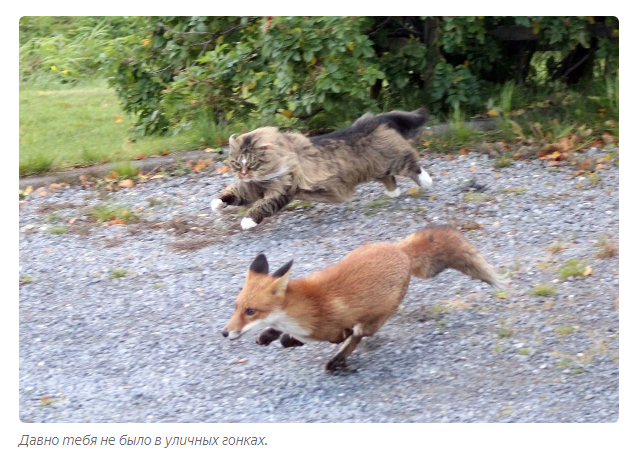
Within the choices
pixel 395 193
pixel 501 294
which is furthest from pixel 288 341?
pixel 395 193

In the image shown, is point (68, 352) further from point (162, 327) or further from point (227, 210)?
point (227, 210)

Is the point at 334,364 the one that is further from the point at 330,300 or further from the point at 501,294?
the point at 501,294

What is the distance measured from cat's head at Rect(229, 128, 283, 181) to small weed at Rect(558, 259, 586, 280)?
2.54m

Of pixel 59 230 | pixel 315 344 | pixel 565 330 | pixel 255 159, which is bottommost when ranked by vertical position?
pixel 315 344

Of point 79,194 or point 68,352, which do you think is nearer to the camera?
point 68,352

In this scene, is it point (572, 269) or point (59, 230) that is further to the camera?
point (59, 230)

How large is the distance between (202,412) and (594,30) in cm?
637

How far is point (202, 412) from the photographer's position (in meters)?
4.29

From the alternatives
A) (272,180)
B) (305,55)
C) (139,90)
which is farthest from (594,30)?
(139,90)

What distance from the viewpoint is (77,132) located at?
9102 mm

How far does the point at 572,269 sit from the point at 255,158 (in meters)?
2.82

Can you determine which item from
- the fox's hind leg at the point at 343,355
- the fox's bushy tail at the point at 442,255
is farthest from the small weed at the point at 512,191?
the fox's hind leg at the point at 343,355

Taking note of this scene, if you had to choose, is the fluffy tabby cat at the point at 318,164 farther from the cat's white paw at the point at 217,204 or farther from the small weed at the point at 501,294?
the small weed at the point at 501,294

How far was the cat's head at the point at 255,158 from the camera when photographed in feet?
22.0
